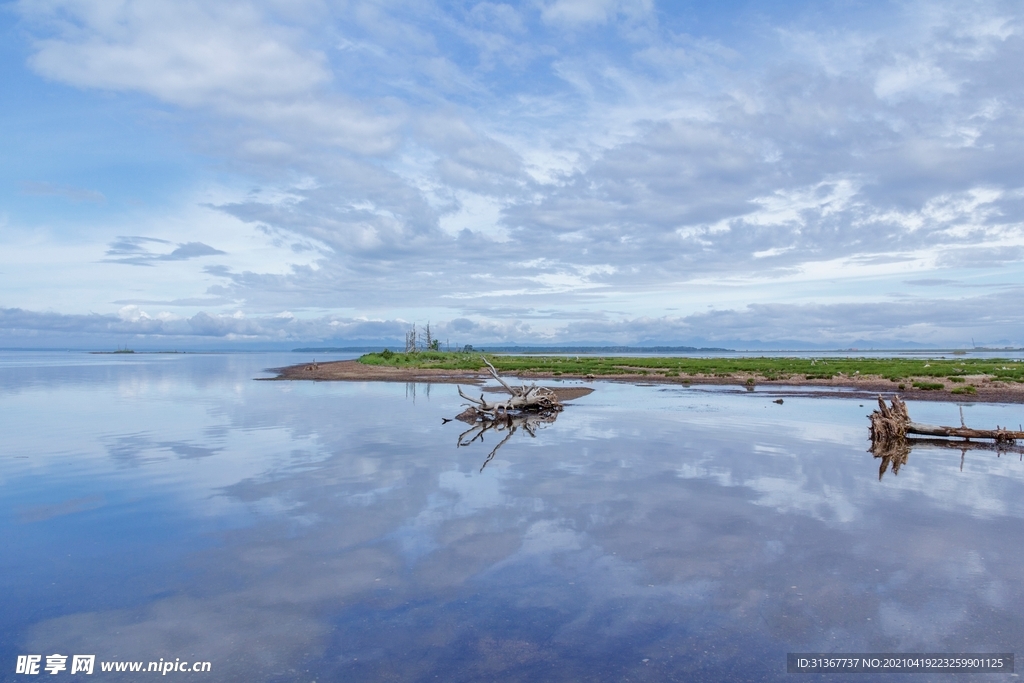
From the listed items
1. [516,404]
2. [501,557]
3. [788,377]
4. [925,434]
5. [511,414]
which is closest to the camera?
[501,557]

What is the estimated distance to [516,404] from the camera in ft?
104

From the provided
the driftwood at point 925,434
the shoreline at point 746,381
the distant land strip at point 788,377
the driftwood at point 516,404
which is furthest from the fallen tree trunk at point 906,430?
the distant land strip at point 788,377

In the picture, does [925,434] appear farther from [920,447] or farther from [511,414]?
[511,414]

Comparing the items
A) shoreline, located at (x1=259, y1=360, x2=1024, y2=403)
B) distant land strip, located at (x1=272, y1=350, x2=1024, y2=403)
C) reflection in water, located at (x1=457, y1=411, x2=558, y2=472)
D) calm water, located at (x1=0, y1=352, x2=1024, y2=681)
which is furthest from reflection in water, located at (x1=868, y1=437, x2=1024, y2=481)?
distant land strip, located at (x1=272, y1=350, x2=1024, y2=403)

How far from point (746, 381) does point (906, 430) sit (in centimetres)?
3143

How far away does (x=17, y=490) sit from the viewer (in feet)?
52.3

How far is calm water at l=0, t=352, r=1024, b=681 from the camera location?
7.97 m

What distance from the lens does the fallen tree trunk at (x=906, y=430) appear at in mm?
22781

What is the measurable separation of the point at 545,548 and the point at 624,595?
228cm

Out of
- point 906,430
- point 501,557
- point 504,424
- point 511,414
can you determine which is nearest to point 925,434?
point 906,430

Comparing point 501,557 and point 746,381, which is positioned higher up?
point 746,381

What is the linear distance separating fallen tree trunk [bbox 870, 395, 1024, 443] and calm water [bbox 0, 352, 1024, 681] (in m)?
1.93

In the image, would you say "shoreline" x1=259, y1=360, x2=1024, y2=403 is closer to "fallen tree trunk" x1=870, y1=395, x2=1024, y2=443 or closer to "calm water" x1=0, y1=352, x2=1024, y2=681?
"fallen tree trunk" x1=870, y1=395, x2=1024, y2=443

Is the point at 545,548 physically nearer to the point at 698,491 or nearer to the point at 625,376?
the point at 698,491
